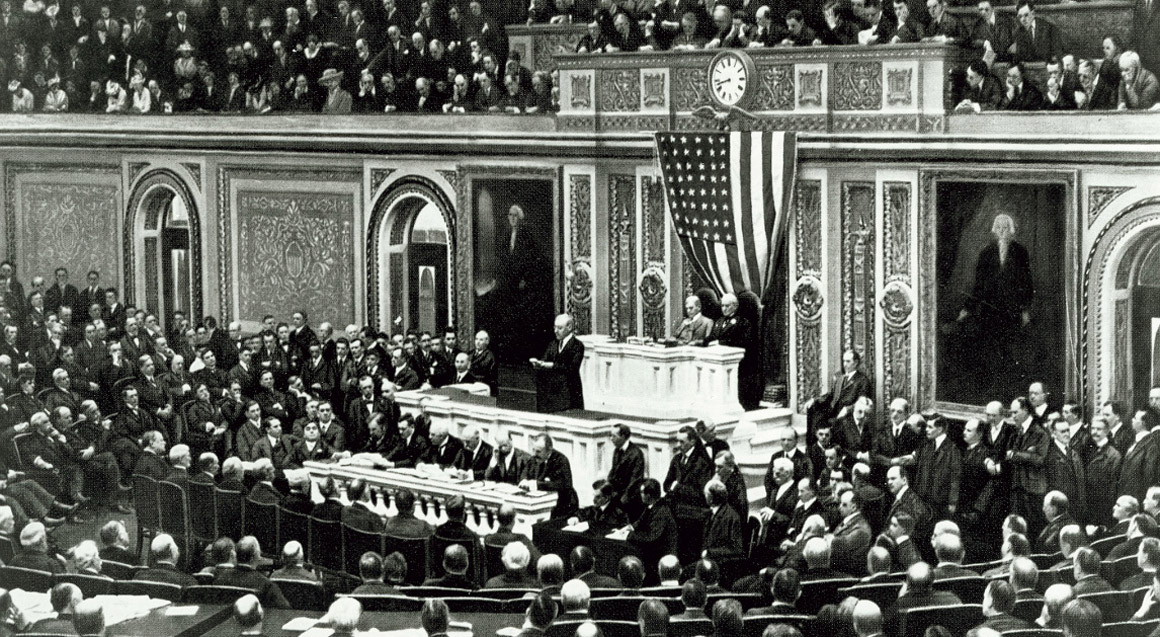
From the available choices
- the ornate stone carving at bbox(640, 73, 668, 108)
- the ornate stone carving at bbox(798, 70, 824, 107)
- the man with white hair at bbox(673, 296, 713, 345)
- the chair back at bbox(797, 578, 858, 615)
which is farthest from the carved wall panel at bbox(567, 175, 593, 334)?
the chair back at bbox(797, 578, 858, 615)

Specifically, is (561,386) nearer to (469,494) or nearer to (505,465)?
(505,465)

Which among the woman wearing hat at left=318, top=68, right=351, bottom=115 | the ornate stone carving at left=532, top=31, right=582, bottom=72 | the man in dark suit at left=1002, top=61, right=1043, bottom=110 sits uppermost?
the ornate stone carving at left=532, top=31, right=582, bottom=72

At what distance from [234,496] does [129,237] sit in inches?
418

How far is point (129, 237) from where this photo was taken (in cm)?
2398

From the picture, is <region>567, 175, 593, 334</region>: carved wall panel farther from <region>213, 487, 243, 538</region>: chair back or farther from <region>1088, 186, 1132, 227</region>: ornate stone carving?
<region>213, 487, 243, 538</region>: chair back

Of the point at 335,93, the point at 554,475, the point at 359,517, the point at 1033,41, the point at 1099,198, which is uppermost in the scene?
the point at 335,93

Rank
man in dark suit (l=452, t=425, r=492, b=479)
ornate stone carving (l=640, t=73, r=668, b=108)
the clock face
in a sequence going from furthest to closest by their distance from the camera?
ornate stone carving (l=640, t=73, r=668, b=108), the clock face, man in dark suit (l=452, t=425, r=492, b=479)

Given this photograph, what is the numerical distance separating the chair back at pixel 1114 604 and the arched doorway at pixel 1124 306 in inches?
235

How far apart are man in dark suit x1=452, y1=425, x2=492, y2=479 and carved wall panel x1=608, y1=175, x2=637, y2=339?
424 cm

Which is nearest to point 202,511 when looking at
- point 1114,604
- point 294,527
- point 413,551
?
point 294,527

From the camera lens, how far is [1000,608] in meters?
9.09

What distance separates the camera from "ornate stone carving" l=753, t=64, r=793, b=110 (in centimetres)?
1778

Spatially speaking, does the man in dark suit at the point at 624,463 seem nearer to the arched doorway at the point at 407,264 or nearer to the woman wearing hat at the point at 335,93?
the arched doorway at the point at 407,264

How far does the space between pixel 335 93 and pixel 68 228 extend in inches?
204
